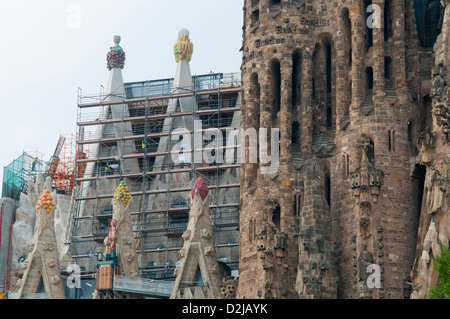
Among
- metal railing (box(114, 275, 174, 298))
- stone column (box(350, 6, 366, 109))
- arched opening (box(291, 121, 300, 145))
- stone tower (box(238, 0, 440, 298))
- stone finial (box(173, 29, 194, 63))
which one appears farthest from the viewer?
stone finial (box(173, 29, 194, 63))

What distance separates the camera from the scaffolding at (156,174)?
69750 mm

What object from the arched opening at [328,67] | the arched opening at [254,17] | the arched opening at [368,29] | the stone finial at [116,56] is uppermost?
the stone finial at [116,56]

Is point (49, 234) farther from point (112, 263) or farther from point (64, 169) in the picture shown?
point (64, 169)

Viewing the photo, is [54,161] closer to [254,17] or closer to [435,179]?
[254,17]

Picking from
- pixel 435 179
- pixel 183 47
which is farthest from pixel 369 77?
pixel 183 47

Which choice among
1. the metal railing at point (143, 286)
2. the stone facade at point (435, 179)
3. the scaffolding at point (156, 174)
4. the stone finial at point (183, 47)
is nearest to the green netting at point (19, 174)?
the scaffolding at point (156, 174)

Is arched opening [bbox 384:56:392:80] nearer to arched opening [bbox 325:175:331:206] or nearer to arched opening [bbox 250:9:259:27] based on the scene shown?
arched opening [bbox 325:175:331:206]

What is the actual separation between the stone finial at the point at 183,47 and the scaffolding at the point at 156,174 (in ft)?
5.80

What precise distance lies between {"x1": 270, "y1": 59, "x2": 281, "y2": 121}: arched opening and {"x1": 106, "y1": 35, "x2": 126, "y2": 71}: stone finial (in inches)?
929

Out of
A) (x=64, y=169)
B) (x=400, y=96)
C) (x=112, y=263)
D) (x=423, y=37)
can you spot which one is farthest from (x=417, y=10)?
(x=64, y=169)

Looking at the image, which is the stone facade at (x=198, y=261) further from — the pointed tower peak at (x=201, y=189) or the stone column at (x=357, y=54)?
the stone column at (x=357, y=54)

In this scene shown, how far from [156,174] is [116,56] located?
11.2m

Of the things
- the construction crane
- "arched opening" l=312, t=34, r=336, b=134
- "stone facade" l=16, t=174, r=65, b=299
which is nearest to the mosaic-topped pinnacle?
the construction crane

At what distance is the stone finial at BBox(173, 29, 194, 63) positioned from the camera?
78250 millimetres
